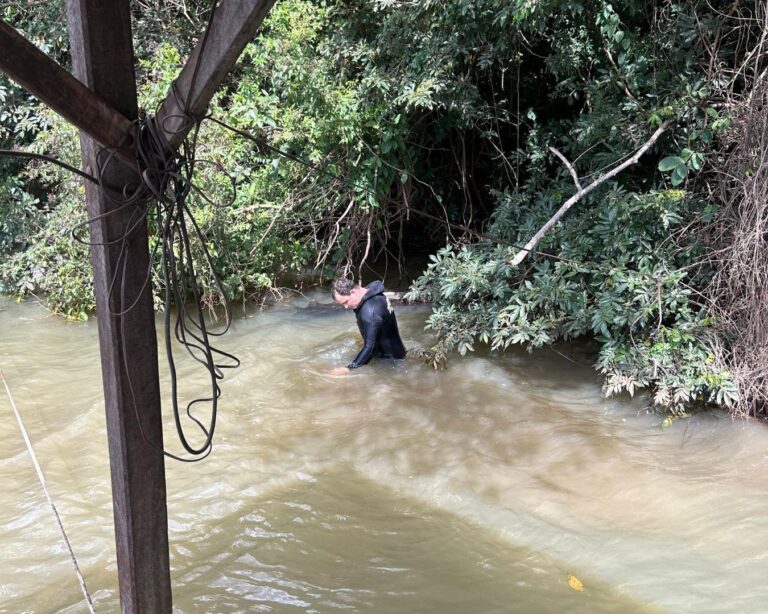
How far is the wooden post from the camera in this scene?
2.54 meters

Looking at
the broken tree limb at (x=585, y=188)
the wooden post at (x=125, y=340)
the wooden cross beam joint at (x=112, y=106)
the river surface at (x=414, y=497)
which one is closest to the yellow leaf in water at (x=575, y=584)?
the river surface at (x=414, y=497)

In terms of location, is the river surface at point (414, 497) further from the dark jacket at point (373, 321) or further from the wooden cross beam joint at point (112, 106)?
the wooden cross beam joint at point (112, 106)

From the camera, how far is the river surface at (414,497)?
13.6 feet

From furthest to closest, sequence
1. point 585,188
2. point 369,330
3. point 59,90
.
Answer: point 369,330, point 585,188, point 59,90

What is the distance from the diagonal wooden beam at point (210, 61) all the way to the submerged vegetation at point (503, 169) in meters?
3.19

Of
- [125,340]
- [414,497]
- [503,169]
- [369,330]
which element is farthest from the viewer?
[503,169]

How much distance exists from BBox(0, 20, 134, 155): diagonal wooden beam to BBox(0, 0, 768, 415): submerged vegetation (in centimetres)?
338

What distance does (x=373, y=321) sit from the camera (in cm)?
686

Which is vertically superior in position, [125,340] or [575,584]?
[125,340]

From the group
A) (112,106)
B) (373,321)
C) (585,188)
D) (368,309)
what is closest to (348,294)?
(368,309)

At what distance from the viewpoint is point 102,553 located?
4.56 m

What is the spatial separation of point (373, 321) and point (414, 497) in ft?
6.98

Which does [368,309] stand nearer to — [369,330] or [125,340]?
[369,330]

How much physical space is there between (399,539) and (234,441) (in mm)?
1906
